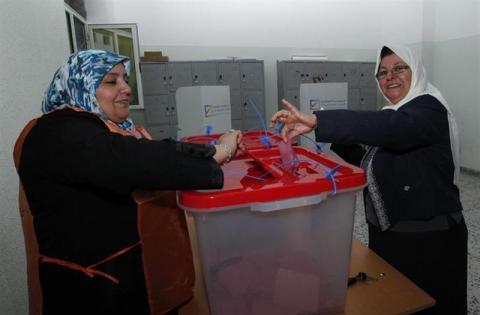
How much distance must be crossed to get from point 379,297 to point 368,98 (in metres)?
4.45

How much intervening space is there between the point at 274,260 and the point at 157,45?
4230 millimetres

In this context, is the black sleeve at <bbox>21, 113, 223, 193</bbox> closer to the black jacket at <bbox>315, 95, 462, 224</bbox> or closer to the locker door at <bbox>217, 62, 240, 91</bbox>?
the black jacket at <bbox>315, 95, 462, 224</bbox>

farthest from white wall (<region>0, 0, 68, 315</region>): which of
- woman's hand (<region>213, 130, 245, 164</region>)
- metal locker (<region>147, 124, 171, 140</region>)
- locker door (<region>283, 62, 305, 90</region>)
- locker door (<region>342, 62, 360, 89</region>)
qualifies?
locker door (<region>342, 62, 360, 89</region>)

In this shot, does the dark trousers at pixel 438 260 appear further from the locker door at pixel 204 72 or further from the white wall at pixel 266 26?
the white wall at pixel 266 26

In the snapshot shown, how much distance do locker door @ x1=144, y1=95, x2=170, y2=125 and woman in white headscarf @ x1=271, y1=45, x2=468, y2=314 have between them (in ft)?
10.5

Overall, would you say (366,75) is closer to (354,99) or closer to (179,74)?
(354,99)

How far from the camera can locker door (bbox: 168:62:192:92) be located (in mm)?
3925

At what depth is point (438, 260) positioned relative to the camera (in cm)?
109

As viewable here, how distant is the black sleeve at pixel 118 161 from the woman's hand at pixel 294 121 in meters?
0.30

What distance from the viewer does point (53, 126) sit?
26.5 inches

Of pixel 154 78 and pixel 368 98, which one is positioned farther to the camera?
pixel 368 98

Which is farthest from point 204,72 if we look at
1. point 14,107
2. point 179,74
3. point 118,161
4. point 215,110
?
point 118,161

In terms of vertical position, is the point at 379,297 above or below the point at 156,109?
below

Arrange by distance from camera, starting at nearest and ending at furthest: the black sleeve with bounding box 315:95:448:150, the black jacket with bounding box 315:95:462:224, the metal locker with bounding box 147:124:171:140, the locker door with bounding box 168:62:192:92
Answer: the black sleeve with bounding box 315:95:448:150 < the black jacket with bounding box 315:95:462:224 < the locker door with bounding box 168:62:192:92 < the metal locker with bounding box 147:124:171:140
